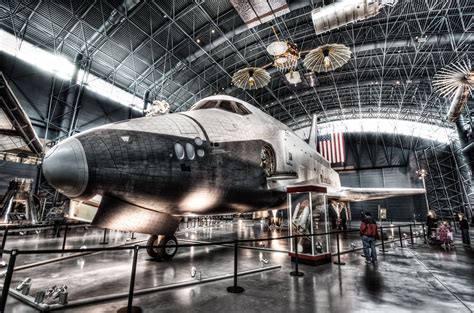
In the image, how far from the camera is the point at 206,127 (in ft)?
15.2

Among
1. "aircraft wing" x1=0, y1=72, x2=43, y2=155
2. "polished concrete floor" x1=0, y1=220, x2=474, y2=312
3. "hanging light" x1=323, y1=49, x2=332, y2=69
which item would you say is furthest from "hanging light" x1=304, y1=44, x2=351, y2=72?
"aircraft wing" x1=0, y1=72, x2=43, y2=155

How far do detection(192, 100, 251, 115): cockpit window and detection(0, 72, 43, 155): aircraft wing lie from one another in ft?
26.9

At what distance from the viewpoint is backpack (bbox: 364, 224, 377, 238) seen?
6621 millimetres

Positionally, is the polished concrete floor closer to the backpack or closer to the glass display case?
the glass display case

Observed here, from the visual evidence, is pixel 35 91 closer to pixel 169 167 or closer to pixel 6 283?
pixel 169 167

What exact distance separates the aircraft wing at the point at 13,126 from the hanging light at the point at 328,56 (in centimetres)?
1348

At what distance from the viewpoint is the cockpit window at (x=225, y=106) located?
5.93m

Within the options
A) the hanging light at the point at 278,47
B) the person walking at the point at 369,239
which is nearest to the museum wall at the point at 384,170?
the hanging light at the point at 278,47

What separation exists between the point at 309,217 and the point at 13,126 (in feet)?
41.4

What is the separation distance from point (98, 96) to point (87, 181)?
23877 millimetres

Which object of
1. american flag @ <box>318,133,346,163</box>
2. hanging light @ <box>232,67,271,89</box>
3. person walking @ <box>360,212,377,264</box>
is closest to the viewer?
→ person walking @ <box>360,212,377,264</box>

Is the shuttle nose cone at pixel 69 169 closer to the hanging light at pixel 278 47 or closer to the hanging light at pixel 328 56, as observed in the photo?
the hanging light at pixel 278 47

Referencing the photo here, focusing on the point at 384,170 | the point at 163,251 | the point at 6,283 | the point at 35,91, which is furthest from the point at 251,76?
the point at 384,170

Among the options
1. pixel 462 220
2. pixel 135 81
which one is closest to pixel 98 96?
pixel 135 81
